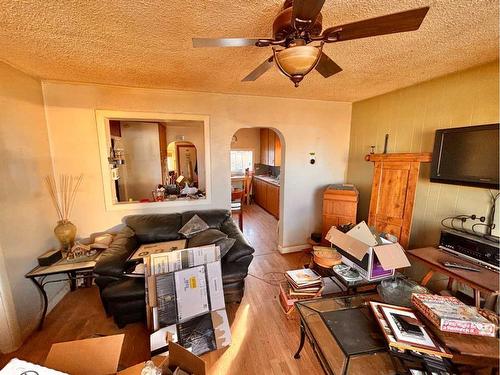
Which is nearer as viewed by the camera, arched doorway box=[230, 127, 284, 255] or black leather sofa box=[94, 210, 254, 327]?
black leather sofa box=[94, 210, 254, 327]

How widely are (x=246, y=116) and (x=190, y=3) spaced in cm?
187

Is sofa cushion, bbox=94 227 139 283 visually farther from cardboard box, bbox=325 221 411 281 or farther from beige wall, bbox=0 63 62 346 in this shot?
cardboard box, bbox=325 221 411 281

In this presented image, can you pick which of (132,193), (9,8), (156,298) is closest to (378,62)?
(9,8)

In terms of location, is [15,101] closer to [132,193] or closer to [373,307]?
[132,193]

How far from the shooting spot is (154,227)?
2559mm

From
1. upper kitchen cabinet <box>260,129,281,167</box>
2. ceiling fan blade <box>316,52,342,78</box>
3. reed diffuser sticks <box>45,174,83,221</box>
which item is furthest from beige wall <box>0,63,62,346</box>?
upper kitchen cabinet <box>260,129,281,167</box>

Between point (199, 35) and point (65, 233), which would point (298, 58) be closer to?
point (199, 35)

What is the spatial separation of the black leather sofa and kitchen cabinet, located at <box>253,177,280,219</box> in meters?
2.37

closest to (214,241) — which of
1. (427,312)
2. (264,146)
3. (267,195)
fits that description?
(427,312)

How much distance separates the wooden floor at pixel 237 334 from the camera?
161 centimetres

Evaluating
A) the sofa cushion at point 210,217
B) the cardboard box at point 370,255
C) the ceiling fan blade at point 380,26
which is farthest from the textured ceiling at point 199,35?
the sofa cushion at point 210,217

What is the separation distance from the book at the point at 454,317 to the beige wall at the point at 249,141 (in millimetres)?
6033

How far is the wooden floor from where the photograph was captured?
5.28 ft

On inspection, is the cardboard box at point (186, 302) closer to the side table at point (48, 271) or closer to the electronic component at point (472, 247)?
the side table at point (48, 271)
